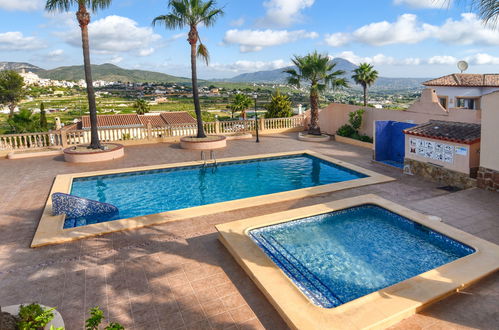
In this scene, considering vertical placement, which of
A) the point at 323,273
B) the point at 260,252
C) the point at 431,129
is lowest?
the point at 323,273

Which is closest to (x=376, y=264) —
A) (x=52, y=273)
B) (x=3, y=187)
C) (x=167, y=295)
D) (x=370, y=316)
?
(x=370, y=316)

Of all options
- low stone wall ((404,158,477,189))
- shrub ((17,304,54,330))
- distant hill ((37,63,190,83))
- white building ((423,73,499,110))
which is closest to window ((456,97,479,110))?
white building ((423,73,499,110))

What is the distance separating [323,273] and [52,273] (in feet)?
15.7

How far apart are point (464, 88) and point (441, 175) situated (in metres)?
27.7

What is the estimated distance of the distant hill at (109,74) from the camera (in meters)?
149

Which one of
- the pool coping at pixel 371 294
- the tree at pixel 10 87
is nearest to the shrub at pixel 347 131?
the pool coping at pixel 371 294

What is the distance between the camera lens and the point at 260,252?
6023 millimetres

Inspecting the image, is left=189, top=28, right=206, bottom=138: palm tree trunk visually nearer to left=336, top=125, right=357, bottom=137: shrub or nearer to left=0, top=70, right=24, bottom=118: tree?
left=336, top=125, right=357, bottom=137: shrub

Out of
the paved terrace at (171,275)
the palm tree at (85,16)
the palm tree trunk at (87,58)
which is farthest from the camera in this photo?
the palm tree trunk at (87,58)

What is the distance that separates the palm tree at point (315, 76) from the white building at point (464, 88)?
17.9 metres

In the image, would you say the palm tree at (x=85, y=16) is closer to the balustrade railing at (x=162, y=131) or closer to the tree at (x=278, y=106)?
the balustrade railing at (x=162, y=131)

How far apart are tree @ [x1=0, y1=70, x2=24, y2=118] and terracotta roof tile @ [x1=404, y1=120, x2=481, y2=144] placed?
6180 cm

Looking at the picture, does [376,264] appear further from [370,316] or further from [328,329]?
[328,329]

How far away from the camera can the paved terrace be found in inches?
180
